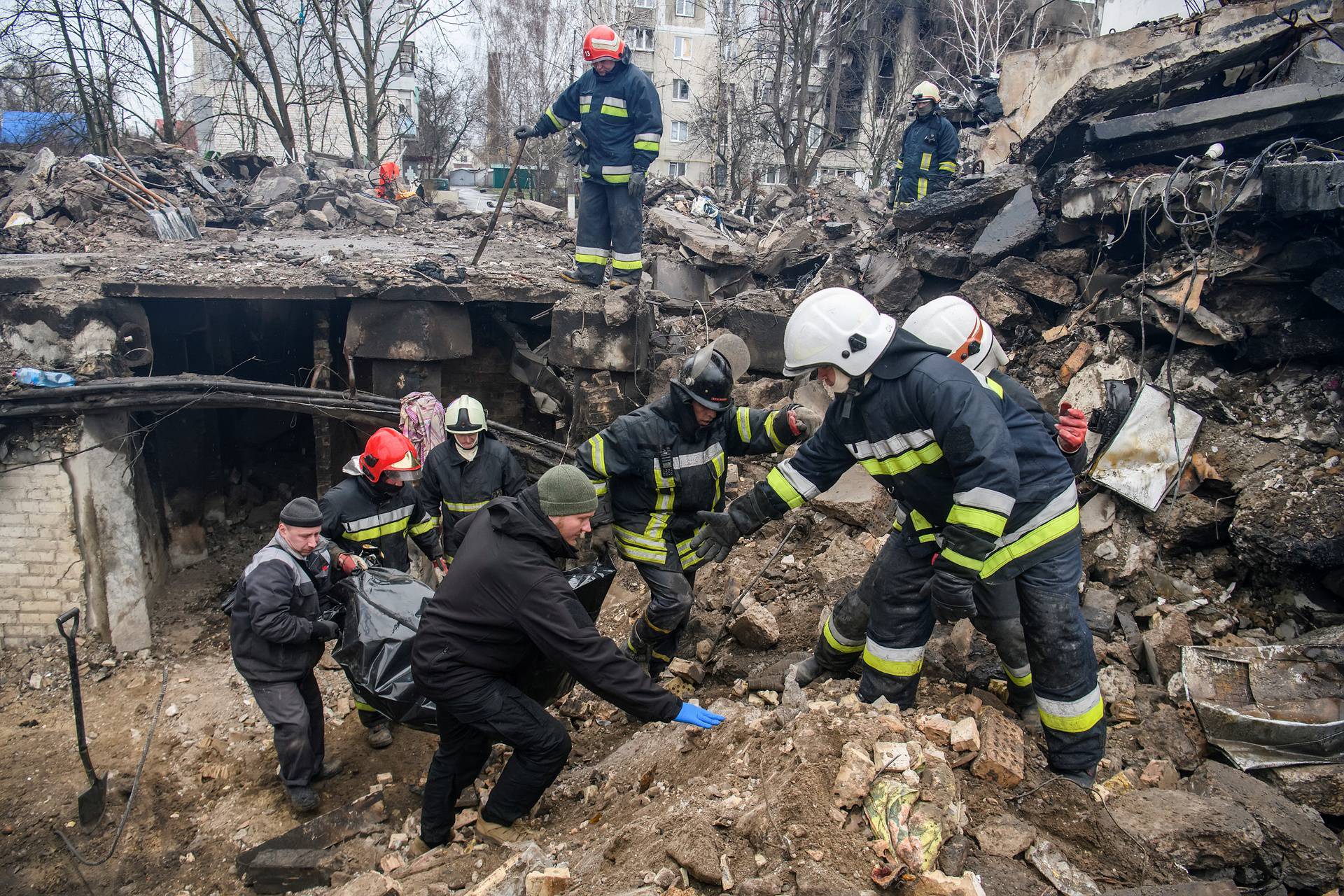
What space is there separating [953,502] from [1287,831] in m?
1.58

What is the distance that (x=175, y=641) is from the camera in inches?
276

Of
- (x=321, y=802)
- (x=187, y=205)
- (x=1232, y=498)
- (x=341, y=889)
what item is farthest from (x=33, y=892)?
(x=187, y=205)

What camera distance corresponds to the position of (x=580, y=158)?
21.2ft

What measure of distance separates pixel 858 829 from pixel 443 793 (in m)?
1.81

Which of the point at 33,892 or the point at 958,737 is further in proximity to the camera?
the point at 33,892

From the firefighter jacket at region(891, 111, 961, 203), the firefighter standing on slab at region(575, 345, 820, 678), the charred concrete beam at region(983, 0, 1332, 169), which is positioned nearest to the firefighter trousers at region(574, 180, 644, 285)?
the firefighter standing on slab at region(575, 345, 820, 678)

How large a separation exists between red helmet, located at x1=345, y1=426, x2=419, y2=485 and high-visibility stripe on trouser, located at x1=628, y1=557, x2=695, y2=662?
159cm

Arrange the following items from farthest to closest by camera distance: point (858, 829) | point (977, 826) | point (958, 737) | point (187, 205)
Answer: point (187, 205)
point (958, 737)
point (977, 826)
point (858, 829)

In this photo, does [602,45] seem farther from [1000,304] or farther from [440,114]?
[440,114]

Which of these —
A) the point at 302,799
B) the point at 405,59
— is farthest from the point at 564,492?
the point at 405,59

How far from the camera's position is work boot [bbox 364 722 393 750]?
4770mm

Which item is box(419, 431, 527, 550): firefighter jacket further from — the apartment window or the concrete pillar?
the apartment window

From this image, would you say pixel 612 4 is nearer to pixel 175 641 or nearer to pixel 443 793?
pixel 175 641

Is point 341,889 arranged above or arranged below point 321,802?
above
